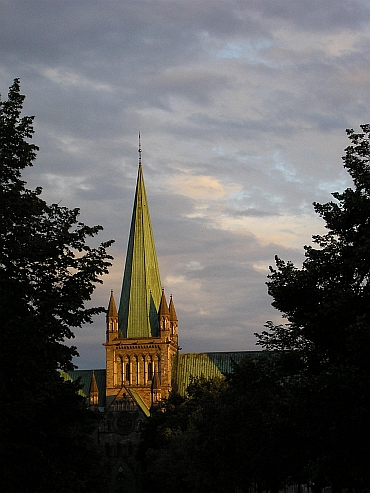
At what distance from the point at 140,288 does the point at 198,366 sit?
1672cm

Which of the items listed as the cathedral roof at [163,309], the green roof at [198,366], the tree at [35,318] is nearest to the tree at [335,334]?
the tree at [35,318]

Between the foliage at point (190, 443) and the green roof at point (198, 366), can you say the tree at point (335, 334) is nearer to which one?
the foliage at point (190, 443)

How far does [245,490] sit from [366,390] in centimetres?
3082

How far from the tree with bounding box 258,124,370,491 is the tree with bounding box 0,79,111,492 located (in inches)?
298

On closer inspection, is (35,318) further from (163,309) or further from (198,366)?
(198,366)

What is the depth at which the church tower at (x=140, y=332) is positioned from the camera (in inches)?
4968

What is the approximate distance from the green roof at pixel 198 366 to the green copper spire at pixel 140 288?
9.20 m

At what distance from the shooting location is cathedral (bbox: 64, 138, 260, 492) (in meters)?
124

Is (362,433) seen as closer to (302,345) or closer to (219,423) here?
(302,345)

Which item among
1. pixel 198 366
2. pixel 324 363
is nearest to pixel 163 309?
pixel 198 366

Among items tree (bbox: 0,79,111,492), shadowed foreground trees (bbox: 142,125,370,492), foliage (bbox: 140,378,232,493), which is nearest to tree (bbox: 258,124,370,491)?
shadowed foreground trees (bbox: 142,125,370,492)

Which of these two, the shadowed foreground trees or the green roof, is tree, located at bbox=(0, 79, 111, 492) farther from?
the green roof

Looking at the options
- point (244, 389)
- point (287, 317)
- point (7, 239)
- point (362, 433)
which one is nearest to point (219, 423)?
point (244, 389)

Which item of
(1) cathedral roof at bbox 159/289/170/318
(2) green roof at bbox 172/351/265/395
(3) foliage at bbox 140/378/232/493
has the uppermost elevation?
(1) cathedral roof at bbox 159/289/170/318
